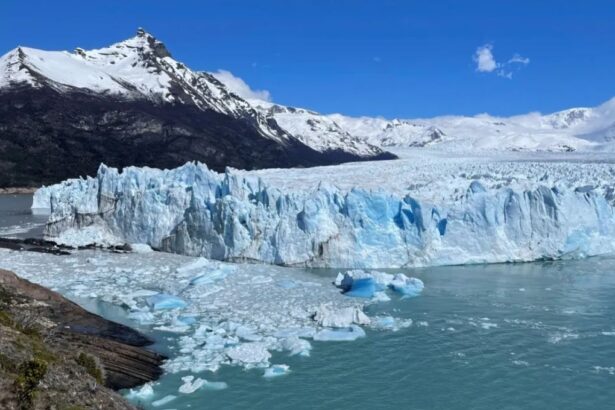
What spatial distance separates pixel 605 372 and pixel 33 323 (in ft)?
23.7

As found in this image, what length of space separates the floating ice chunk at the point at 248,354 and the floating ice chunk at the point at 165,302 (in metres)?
2.90

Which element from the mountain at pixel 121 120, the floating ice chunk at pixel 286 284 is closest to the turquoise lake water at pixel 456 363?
the floating ice chunk at pixel 286 284

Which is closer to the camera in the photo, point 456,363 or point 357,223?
point 456,363

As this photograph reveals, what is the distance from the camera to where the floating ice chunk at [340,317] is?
10.1m

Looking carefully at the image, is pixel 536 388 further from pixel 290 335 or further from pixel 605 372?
pixel 290 335

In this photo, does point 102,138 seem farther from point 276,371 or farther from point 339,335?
point 276,371

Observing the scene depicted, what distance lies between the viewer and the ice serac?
15.7 metres

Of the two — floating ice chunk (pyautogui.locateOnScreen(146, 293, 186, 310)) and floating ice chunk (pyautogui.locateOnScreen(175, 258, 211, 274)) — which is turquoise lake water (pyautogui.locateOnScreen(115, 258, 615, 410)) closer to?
floating ice chunk (pyautogui.locateOnScreen(146, 293, 186, 310))

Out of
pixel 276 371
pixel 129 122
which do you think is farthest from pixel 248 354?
pixel 129 122

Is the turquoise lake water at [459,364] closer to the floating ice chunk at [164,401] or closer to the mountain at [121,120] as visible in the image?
the floating ice chunk at [164,401]

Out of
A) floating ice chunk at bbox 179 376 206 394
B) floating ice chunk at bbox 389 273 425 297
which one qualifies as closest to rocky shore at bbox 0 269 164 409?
floating ice chunk at bbox 179 376 206 394

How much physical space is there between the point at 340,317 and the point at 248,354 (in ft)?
7.17

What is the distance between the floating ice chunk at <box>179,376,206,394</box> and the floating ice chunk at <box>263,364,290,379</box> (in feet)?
2.82

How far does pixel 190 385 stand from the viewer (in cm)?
754
